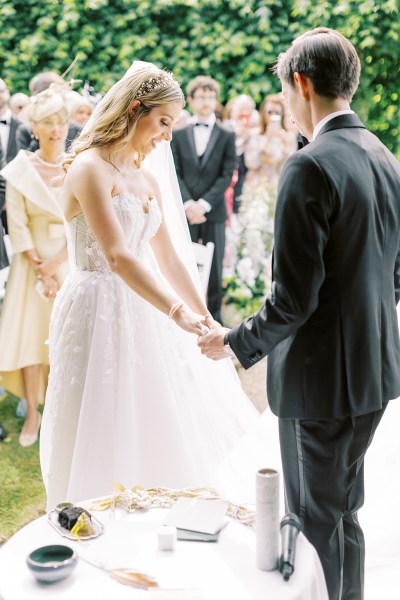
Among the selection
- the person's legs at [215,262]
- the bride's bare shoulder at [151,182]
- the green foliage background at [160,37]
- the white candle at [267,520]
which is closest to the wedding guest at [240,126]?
the green foliage background at [160,37]

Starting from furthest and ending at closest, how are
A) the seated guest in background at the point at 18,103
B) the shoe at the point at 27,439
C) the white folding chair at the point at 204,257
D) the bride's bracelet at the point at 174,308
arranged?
the seated guest in background at the point at 18,103 < the white folding chair at the point at 204,257 < the shoe at the point at 27,439 < the bride's bracelet at the point at 174,308

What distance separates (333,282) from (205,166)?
454 centimetres

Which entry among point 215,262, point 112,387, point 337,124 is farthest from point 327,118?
point 215,262

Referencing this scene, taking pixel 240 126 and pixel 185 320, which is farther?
pixel 240 126

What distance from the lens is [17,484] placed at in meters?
4.12

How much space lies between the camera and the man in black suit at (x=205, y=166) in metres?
6.62

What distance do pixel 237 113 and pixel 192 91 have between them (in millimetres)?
1158

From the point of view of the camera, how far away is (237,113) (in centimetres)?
794

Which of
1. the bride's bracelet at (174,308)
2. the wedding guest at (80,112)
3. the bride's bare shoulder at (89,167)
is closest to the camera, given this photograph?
the bride's bare shoulder at (89,167)

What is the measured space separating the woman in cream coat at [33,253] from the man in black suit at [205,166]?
2078mm

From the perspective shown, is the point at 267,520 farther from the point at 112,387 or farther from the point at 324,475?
the point at 112,387

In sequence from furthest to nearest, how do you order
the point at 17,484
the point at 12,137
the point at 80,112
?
1. the point at 80,112
2. the point at 12,137
3. the point at 17,484

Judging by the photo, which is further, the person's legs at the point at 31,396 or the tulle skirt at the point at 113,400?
the person's legs at the point at 31,396

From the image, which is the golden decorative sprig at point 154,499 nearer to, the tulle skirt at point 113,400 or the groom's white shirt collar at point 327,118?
the tulle skirt at point 113,400
